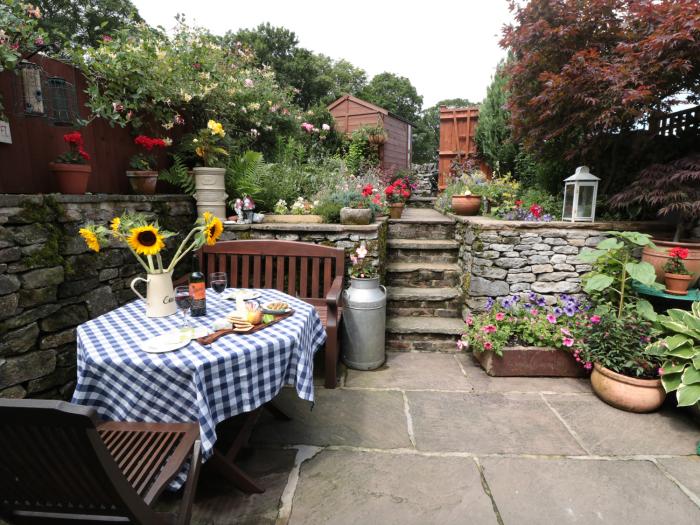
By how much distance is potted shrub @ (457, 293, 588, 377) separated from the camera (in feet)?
10.9

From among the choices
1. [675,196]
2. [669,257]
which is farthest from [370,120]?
[669,257]

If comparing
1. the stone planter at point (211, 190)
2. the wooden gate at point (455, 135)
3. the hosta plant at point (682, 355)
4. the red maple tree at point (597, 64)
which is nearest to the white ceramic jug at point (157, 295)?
the stone planter at point (211, 190)

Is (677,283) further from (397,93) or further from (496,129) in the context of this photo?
(397,93)

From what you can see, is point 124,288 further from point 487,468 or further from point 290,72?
point 290,72

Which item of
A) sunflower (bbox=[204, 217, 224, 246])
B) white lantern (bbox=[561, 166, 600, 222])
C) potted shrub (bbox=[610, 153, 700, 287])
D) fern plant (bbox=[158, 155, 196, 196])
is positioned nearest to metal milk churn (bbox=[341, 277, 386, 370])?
sunflower (bbox=[204, 217, 224, 246])

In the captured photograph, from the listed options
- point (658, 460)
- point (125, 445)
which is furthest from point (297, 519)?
point (658, 460)

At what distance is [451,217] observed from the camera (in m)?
5.37

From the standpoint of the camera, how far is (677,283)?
3.14m

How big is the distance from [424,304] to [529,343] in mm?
1172

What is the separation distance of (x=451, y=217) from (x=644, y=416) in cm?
321

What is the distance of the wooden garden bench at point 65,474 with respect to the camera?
98cm

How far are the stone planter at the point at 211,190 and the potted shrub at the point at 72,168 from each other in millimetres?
1150

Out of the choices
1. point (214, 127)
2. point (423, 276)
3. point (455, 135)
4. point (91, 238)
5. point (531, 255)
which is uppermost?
point (455, 135)

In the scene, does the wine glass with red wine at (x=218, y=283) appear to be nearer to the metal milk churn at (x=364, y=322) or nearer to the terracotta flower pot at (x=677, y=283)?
the metal milk churn at (x=364, y=322)
